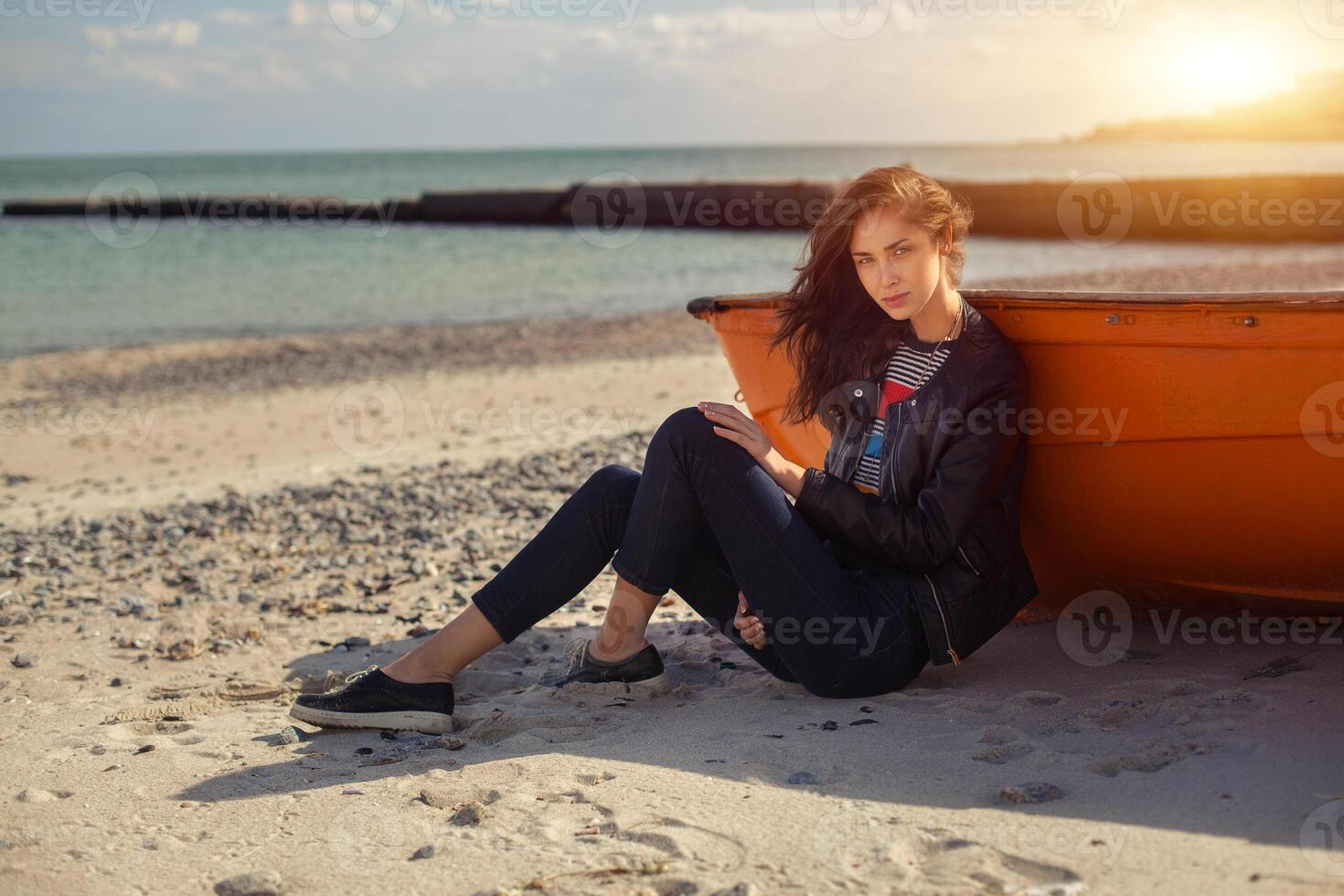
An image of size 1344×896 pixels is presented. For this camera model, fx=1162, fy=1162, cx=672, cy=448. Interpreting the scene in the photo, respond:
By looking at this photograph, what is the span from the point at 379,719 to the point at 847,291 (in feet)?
5.35

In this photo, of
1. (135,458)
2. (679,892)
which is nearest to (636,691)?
(679,892)

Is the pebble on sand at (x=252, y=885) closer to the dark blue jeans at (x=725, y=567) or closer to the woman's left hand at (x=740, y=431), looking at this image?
the dark blue jeans at (x=725, y=567)

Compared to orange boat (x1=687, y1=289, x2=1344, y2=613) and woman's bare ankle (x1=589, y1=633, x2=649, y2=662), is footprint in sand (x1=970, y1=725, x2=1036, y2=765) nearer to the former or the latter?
orange boat (x1=687, y1=289, x2=1344, y2=613)

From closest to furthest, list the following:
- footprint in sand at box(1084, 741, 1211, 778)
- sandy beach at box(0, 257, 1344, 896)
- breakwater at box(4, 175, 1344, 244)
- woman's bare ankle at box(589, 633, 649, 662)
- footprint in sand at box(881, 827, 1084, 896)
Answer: footprint in sand at box(881, 827, 1084, 896), sandy beach at box(0, 257, 1344, 896), footprint in sand at box(1084, 741, 1211, 778), woman's bare ankle at box(589, 633, 649, 662), breakwater at box(4, 175, 1344, 244)

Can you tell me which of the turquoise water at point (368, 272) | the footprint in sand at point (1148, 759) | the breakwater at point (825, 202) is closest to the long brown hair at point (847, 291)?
the footprint in sand at point (1148, 759)

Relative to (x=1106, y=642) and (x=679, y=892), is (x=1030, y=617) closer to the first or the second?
(x=1106, y=642)

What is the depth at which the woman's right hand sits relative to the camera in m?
2.83

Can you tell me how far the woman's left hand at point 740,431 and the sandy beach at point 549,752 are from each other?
672mm

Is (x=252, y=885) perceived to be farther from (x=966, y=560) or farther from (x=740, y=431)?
(x=966, y=560)

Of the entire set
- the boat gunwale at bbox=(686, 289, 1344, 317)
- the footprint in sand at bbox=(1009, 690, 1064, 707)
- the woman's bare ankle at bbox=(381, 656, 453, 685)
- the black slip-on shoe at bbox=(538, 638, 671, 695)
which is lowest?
the woman's bare ankle at bbox=(381, 656, 453, 685)

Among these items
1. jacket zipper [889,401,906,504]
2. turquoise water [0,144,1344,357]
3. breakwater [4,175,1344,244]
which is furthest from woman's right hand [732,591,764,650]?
breakwater [4,175,1344,244]

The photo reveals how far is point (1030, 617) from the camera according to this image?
350 cm

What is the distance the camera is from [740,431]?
2.79 meters

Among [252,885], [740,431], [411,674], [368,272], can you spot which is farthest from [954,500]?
[368,272]
